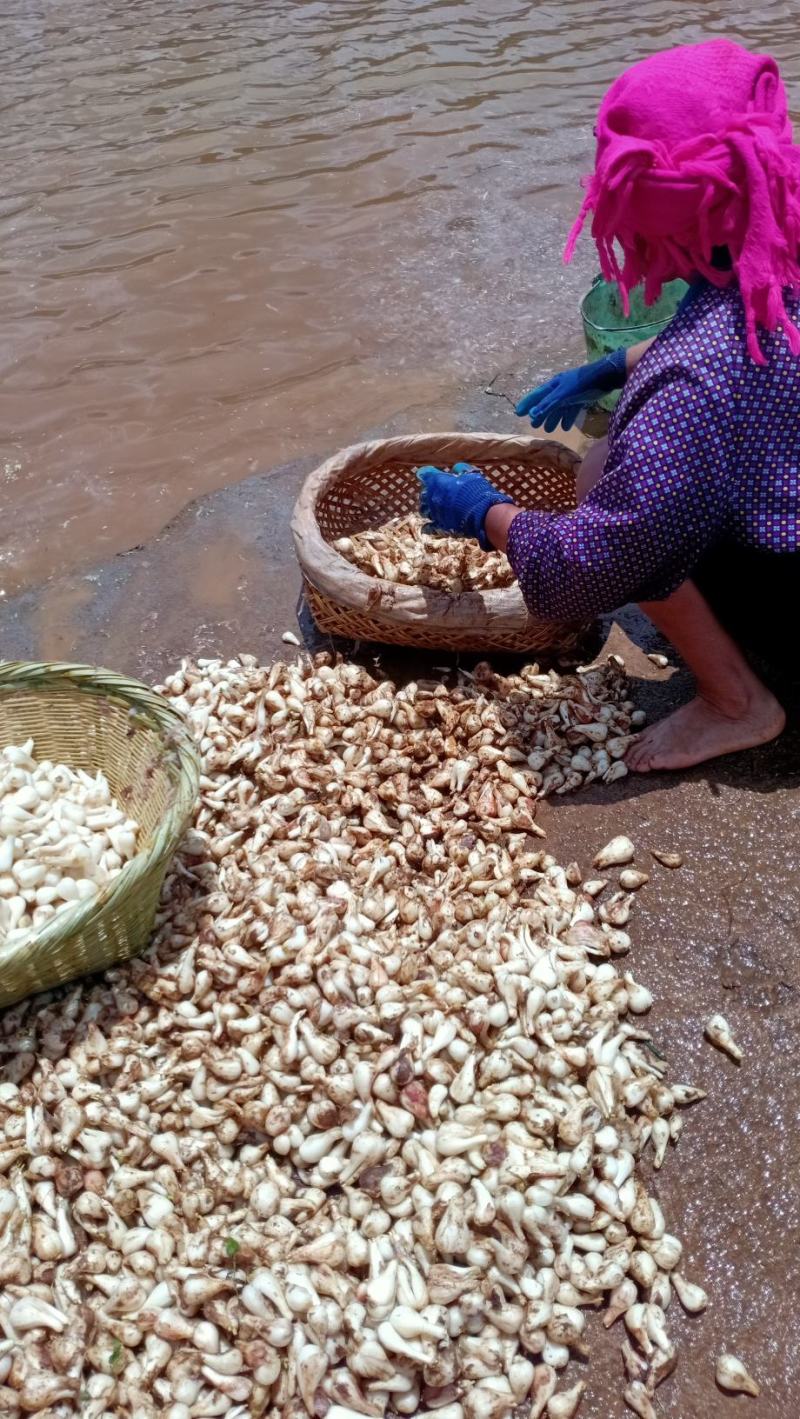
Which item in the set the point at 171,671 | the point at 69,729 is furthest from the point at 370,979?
the point at 171,671

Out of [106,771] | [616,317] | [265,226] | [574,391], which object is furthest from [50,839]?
[265,226]

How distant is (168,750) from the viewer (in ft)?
7.07

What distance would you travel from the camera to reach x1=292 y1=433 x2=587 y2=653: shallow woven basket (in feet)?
8.71

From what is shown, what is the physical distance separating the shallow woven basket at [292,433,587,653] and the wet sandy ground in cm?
22

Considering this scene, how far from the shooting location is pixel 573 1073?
1.94 meters

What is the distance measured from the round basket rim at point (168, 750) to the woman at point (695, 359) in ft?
2.77

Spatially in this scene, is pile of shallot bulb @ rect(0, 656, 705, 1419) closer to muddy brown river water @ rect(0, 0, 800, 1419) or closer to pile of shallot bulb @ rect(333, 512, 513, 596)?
muddy brown river water @ rect(0, 0, 800, 1419)

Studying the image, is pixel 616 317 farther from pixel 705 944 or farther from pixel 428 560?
pixel 705 944

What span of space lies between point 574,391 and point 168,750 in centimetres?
144

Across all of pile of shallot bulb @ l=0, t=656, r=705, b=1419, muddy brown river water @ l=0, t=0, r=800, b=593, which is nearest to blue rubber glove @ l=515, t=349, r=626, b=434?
pile of shallot bulb @ l=0, t=656, r=705, b=1419

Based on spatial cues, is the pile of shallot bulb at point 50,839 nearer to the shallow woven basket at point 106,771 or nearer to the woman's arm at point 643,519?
the shallow woven basket at point 106,771

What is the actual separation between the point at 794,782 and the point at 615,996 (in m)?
0.71

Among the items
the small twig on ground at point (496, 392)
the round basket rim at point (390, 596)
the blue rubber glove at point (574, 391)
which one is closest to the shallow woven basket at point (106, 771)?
the round basket rim at point (390, 596)

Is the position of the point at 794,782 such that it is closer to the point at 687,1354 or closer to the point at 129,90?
the point at 687,1354
